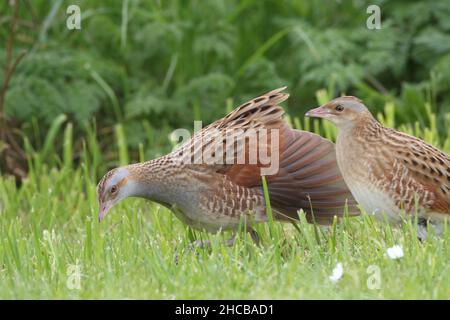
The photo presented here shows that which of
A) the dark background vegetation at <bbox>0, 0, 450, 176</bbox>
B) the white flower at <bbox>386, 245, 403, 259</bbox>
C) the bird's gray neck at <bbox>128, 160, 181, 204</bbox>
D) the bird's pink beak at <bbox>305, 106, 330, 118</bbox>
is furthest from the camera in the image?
the dark background vegetation at <bbox>0, 0, 450, 176</bbox>

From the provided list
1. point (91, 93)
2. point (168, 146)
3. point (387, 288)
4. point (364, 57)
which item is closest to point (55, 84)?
point (91, 93)

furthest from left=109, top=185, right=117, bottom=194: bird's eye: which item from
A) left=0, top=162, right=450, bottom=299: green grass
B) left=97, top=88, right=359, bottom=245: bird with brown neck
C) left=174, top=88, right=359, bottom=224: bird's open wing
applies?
left=174, top=88, right=359, bottom=224: bird's open wing

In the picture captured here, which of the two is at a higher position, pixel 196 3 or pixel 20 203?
pixel 196 3

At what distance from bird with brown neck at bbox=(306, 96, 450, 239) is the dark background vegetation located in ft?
7.56

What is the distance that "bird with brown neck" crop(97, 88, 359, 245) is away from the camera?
5008 mm

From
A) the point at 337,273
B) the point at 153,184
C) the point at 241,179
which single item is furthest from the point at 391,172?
the point at 153,184

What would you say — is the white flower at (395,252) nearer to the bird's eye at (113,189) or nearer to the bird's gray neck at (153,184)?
the bird's gray neck at (153,184)

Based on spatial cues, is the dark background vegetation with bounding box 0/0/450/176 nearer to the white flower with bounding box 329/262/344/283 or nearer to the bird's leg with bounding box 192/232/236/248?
the bird's leg with bounding box 192/232/236/248

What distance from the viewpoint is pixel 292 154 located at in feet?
16.9

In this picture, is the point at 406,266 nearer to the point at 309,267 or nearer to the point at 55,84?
the point at 309,267

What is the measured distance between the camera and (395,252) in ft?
14.7

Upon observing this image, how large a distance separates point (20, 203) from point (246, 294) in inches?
117

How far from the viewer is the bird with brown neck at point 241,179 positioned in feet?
16.4
